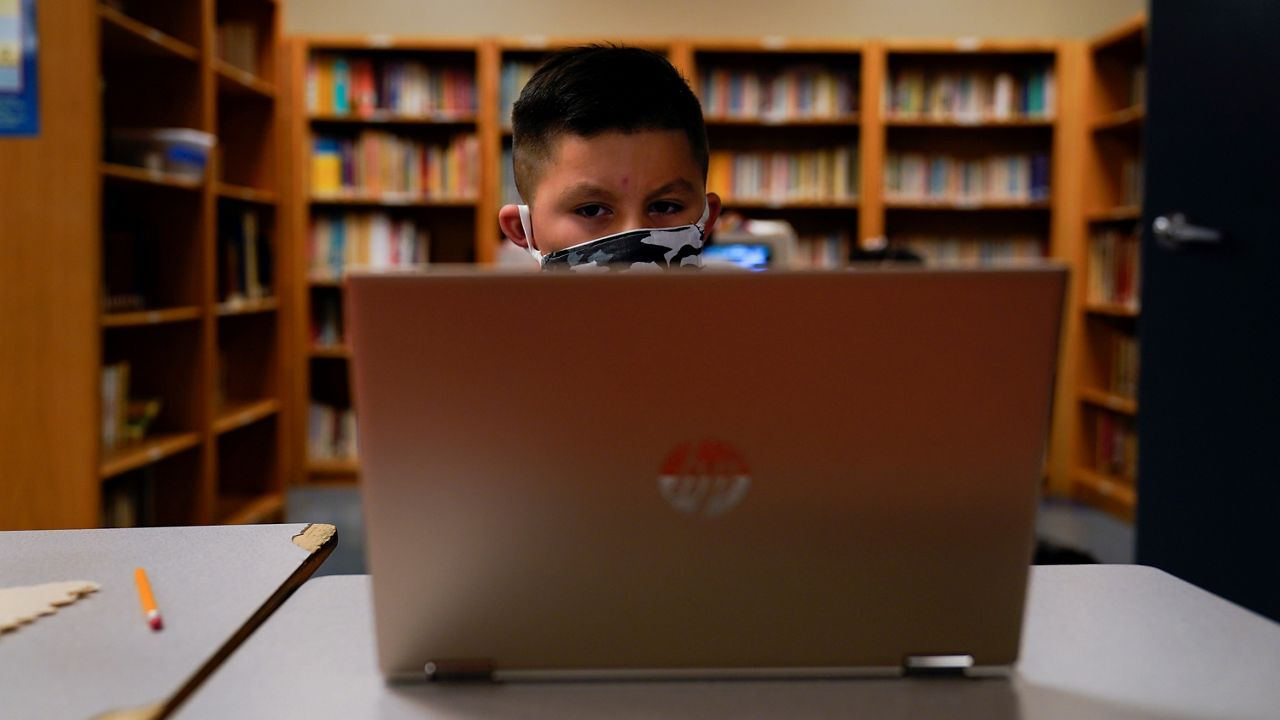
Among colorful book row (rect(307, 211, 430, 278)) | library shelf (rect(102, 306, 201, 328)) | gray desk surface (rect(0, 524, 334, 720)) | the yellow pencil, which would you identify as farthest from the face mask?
colorful book row (rect(307, 211, 430, 278))

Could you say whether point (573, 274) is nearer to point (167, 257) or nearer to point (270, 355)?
point (167, 257)

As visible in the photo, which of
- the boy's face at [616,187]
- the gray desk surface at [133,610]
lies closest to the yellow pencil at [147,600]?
the gray desk surface at [133,610]

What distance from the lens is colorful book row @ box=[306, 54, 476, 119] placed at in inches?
202

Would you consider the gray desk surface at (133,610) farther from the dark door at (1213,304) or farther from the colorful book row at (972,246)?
the colorful book row at (972,246)

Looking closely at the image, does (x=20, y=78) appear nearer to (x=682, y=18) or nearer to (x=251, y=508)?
(x=251, y=508)

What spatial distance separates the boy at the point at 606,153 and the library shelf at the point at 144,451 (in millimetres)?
1862

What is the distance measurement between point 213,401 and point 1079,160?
3898 millimetres

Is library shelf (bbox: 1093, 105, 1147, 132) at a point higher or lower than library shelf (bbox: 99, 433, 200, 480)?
higher

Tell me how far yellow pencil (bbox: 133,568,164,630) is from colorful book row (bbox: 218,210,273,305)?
3.14 meters

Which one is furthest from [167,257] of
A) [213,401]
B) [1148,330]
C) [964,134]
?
[964,134]

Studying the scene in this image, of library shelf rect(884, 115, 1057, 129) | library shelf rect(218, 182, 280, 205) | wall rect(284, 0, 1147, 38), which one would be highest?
wall rect(284, 0, 1147, 38)

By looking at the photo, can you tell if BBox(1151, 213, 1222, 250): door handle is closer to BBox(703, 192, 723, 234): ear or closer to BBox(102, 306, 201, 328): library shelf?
BBox(703, 192, 723, 234): ear

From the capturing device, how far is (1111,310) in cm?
465

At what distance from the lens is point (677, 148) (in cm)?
148
